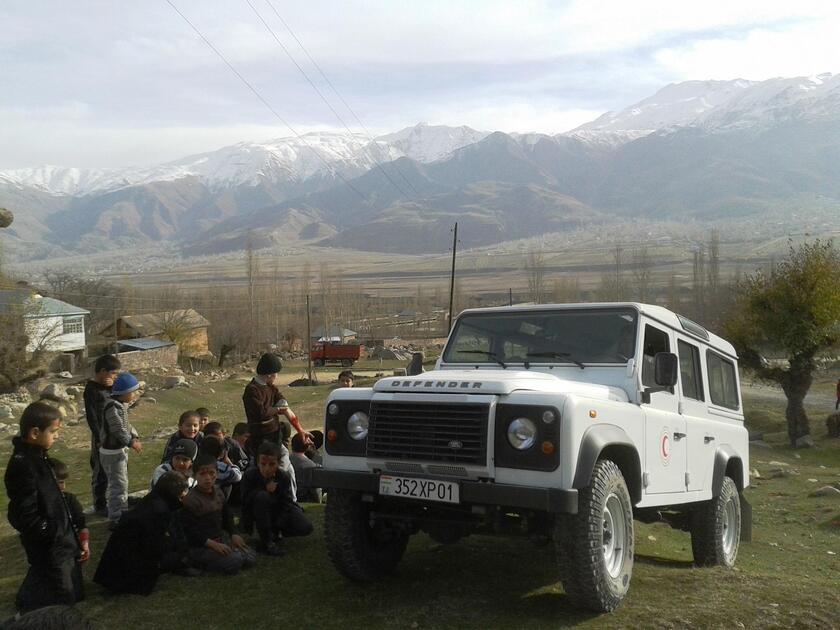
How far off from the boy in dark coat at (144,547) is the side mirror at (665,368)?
13.9ft

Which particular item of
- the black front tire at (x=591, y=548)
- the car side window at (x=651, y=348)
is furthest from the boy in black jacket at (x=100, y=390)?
the car side window at (x=651, y=348)

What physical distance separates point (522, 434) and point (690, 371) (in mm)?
3342

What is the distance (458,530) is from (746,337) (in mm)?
27633

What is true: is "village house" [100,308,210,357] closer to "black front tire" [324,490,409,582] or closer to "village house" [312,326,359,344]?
"village house" [312,326,359,344]

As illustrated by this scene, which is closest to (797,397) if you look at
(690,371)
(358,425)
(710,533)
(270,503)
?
(710,533)

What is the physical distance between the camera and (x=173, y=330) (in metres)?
→ 69.9

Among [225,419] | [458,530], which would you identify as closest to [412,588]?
[458,530]

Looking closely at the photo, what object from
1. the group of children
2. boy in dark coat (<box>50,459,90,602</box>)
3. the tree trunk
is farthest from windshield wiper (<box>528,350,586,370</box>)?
the tree trunk

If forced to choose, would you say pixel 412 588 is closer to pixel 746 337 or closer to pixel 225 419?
pixel 225 419

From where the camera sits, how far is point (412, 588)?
21.1ft

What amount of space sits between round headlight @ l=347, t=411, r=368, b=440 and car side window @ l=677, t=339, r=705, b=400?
131 inches

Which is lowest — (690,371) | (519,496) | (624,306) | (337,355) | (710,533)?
(337,355)

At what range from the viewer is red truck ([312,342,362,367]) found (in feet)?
222

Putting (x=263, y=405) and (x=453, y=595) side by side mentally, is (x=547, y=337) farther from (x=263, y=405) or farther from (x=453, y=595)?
(x=263, y=405)
